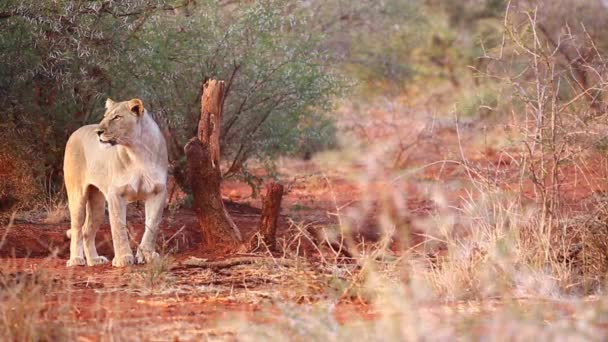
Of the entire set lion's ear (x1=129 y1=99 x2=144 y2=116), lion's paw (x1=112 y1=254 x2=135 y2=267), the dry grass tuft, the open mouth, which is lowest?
lion's paw (x1=112 y1=254 x2=135 y2=267)

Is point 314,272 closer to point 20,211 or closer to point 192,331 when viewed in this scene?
point 192,331

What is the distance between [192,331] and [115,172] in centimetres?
360

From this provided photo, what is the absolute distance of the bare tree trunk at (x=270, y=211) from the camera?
30.5ft

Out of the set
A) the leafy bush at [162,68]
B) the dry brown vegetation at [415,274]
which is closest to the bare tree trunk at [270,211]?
the dry brown vegetation at [415,274]

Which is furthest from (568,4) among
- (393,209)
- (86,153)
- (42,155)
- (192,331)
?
(192,331)

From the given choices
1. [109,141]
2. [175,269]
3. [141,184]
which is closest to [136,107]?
[109,141]

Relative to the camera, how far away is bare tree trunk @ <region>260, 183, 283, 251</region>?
9.30m

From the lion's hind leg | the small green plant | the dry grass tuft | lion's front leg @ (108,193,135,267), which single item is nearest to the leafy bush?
the lion's hind leg

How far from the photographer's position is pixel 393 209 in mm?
13375

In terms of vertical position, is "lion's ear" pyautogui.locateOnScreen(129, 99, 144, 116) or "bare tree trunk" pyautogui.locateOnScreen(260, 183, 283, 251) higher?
"lion's ear" pyautogui.locateOnScreen(129, 99, 144, 116)

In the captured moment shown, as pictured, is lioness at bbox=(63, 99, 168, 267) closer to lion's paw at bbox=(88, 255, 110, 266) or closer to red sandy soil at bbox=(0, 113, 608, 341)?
lion's paw at bbox=(88, 255, 110, 266)

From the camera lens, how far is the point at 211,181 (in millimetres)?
9531

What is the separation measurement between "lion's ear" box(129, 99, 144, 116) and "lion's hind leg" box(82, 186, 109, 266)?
103cm

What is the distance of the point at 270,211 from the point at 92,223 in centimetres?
157
